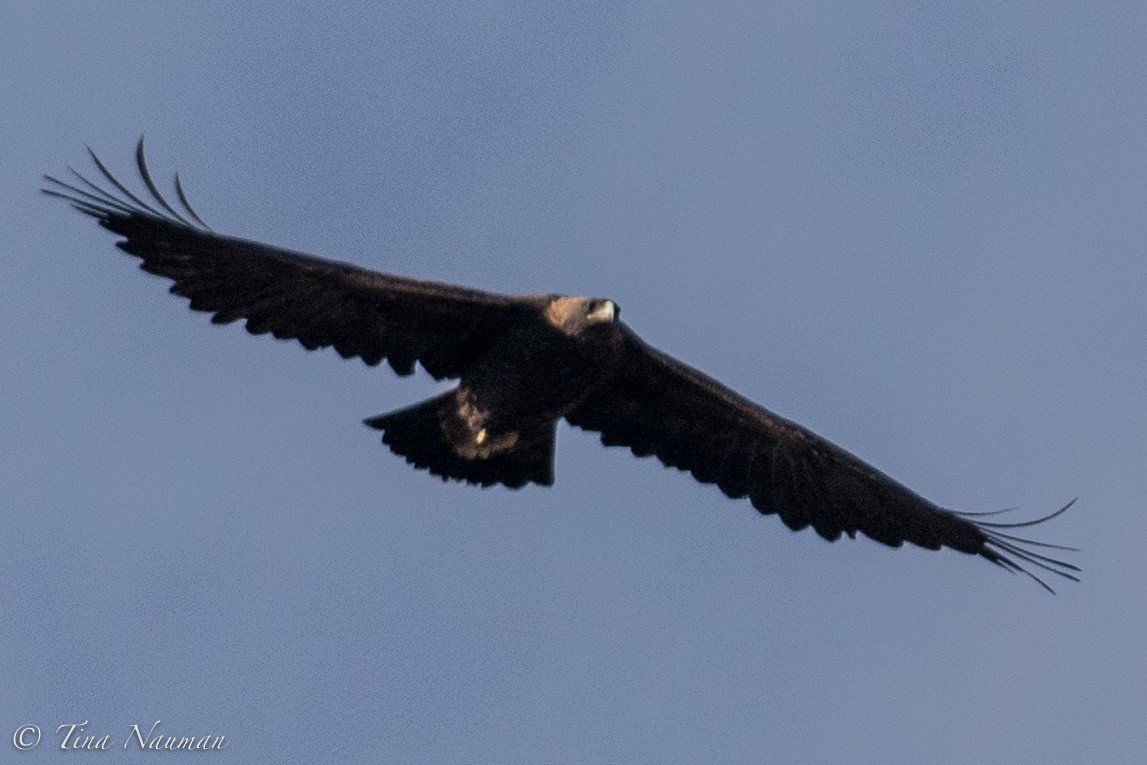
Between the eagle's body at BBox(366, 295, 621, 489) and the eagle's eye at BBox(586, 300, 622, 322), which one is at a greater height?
the eagle's eye at BBox(586, 300, 622, 322)

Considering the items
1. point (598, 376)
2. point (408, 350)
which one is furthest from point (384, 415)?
point (598, 376)

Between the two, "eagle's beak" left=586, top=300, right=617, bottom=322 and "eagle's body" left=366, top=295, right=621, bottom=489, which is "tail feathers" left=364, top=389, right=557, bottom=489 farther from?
"eagle's beak" left=586, top=300, right=617, bottom=322

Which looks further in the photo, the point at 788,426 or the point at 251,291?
the point at 788,426

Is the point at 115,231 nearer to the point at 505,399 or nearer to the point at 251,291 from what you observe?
the point at 251,291

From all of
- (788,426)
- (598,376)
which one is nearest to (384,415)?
(598,376)

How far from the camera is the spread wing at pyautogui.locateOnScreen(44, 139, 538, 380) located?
42.2 ft

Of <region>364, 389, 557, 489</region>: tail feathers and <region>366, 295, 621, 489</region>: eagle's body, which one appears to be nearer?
<region>366, 295, 621, 489</region>: eagle's body

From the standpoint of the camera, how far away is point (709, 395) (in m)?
14.1

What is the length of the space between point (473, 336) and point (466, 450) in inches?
25.2

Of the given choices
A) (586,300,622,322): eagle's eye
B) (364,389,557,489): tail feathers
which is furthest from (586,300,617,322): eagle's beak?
(364,389,557,489): tail feathers

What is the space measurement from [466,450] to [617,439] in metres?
1.08

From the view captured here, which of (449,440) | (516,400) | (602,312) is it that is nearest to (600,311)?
(602,312)

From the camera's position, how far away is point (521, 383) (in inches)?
523

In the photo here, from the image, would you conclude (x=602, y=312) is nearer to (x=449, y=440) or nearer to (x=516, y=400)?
(x=516, y=400)
